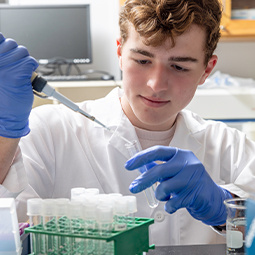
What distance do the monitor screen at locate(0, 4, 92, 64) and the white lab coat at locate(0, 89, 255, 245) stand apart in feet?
6.99

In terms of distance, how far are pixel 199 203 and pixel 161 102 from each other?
40 cm

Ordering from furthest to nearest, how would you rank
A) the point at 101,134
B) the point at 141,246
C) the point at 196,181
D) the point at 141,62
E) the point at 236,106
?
the point at 236,106
the point at 101,134
the point at 141,62
the point at 196,181
the point at 141,246

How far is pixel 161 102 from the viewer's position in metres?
1.59

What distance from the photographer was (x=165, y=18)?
5.05 feet

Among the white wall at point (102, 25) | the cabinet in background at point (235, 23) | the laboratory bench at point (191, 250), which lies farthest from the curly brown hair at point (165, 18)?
the white wall at point (102, 25)

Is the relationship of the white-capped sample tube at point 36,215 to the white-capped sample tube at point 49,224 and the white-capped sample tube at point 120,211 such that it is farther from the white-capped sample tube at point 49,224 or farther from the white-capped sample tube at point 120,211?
the white-capped sample tube at point 120,211

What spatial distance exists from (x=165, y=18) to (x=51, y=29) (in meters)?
2.49

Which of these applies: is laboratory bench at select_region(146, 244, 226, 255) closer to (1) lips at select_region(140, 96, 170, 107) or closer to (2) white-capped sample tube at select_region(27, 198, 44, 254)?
(2) white-capped sample tube at select_region(27, 198, 44, 254)

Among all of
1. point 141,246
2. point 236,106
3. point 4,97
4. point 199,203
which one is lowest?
point 236,106

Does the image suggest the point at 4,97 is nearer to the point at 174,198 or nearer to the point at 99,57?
the point at 174,198

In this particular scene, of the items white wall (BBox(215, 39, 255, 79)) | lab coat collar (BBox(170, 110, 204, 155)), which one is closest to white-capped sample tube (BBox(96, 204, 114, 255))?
lab coat collar (BBox(170, 110, 204, 155))

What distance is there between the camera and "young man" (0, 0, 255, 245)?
1.33 m

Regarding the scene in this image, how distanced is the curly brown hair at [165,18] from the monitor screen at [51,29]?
228 cm

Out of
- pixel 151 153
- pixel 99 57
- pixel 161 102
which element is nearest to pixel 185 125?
pixel 161 102
